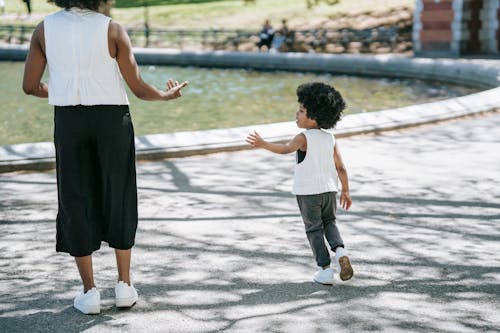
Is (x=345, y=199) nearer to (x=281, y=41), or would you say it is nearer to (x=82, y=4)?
(x=82, y=4)

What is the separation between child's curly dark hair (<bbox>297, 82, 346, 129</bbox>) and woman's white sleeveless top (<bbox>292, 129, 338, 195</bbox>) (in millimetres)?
94

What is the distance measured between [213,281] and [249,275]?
263 millimetres

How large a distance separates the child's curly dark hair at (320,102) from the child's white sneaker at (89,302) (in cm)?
168

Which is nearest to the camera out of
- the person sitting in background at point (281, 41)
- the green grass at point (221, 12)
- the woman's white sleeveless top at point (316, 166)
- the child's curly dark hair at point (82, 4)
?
the child's curly dark hair at point (82, 4)

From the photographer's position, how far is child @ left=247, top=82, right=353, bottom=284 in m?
5.45

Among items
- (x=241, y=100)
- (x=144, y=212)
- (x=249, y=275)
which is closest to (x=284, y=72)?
(x=241, y=100)

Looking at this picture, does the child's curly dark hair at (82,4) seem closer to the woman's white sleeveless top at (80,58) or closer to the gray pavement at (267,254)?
the woman's white sleeveless top at (80,58)

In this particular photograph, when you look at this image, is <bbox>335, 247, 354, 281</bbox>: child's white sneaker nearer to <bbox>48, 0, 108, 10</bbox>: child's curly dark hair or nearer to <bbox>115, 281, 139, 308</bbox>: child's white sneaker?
<bbox>115, 281, 139, 308</bbox>: child's white sneaker

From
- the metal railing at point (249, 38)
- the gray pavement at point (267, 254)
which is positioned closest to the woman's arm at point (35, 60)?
the gray pavement at point (267, 254)

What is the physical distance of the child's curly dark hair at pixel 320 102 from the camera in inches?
214

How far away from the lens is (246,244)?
6.59m

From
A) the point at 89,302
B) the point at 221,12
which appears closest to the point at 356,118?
the point at 89,302

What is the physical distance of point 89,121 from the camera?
484 centimetres

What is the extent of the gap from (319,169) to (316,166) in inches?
1.1
